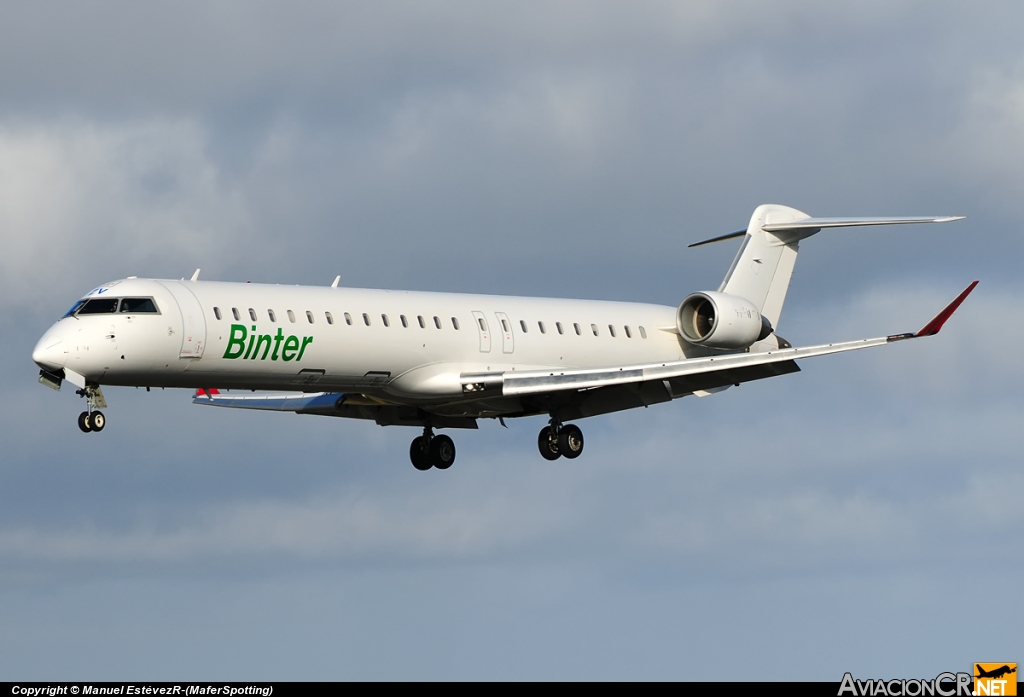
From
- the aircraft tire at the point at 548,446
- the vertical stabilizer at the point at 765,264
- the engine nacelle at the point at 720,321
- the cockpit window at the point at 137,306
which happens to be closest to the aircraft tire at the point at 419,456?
the aircraft tire at the point at 548,446

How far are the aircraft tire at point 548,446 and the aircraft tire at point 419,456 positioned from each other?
349cm

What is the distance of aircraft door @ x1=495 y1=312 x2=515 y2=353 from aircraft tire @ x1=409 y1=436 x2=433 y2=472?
15.5 feet

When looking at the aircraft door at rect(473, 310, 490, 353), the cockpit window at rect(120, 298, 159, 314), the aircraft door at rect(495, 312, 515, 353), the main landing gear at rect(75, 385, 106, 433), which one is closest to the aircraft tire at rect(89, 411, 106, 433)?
the main landing gear at rect(75, 385, 106, 433)

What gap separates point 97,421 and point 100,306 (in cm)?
239

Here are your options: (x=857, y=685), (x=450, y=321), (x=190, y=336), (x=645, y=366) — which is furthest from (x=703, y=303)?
(x=857, y=685)

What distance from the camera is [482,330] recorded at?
42.4 m

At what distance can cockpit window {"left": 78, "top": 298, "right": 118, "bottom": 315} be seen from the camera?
37.2m

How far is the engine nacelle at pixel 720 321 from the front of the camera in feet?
148

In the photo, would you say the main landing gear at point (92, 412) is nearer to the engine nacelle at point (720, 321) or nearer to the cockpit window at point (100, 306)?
the cockpit window at point (100, 306)

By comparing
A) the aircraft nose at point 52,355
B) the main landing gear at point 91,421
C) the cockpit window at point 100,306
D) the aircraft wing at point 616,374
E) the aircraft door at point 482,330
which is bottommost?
the main landing gear at point 91,421

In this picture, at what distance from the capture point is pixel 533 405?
145 ft

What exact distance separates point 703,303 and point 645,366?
432cm

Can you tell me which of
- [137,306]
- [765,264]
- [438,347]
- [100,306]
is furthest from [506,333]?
[100,306]

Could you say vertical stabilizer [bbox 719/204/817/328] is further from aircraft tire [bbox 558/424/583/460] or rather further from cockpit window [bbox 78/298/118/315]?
cockpit window [bbox 78/298/118/315]
